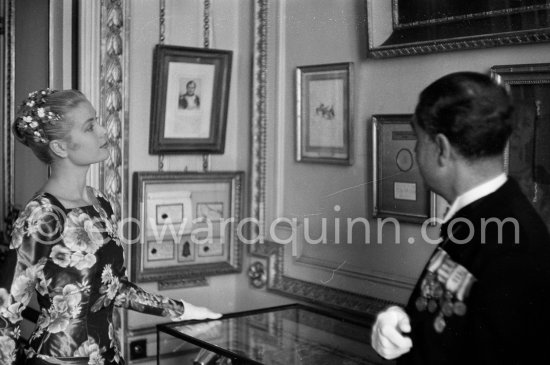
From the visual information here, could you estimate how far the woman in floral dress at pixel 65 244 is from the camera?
7.98 ft

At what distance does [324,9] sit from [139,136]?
1.00 metres

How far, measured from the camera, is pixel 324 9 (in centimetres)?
315

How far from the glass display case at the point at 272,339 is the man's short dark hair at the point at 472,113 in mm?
1056

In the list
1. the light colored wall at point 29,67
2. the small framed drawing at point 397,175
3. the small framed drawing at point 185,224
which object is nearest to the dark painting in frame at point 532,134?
the small framed drawing at point 397,175

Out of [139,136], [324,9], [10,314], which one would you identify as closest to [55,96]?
[10,314]

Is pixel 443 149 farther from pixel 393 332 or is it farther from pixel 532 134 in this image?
pixel 532 134

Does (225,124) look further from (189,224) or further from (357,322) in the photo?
(357,322)

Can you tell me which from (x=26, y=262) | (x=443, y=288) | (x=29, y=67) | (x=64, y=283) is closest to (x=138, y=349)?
(x=64, y=283)

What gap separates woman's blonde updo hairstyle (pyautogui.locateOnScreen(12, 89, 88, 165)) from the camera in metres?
2.50

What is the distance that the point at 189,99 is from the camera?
354 centimetres

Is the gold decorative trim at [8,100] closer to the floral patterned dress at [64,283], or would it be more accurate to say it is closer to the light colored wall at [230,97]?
the light colored wall at [230,97]

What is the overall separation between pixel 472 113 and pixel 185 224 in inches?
84.0

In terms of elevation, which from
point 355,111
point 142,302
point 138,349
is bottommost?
point 138,349

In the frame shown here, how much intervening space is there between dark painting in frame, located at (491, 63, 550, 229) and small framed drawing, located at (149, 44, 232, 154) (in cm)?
155
